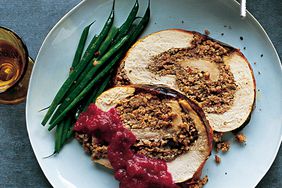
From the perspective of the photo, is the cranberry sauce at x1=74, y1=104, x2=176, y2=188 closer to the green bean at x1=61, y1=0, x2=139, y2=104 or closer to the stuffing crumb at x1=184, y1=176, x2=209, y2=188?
the stuffing crumb at x1=184, y1=176, x2=209, y2=188

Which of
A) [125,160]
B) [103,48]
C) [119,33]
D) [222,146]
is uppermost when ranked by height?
[119,33]

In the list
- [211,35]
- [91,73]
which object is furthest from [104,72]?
[211,35]

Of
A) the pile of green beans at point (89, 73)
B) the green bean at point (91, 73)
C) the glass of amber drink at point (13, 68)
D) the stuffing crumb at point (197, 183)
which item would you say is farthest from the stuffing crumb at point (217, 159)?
the glass of amber drink at point (13, 68)

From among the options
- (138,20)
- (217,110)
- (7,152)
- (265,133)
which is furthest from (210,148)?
(7,152)

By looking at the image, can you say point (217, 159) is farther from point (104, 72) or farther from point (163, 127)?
point (104, 72)

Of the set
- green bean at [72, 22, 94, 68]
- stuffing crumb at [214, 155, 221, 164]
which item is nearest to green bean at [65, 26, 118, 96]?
green bean at [72, 22, 94, 68]

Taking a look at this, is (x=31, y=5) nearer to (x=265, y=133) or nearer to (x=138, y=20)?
(x=138, y=20)
